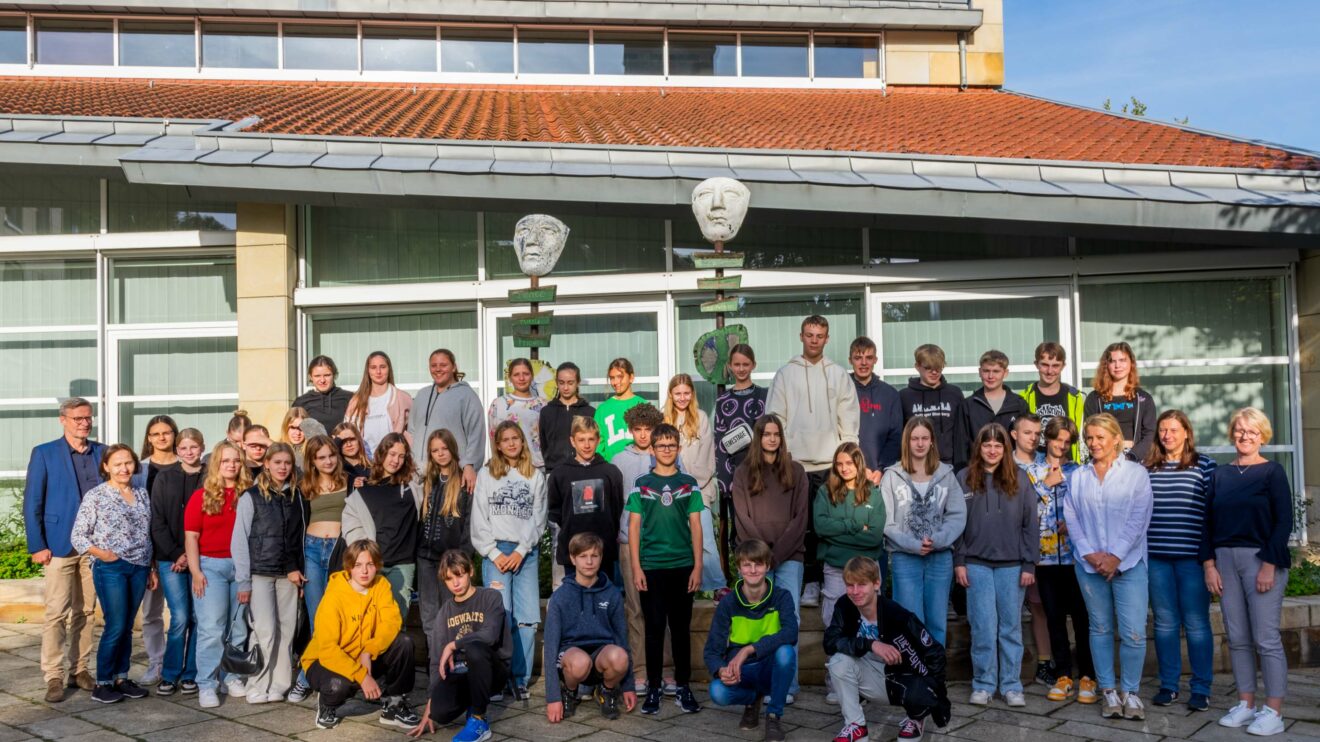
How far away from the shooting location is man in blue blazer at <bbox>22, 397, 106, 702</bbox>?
6.53m

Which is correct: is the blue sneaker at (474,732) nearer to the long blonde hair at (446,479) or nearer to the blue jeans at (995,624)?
the long blonde hair at (446,479)

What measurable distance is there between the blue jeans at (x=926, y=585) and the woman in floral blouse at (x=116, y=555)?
4.62 meters

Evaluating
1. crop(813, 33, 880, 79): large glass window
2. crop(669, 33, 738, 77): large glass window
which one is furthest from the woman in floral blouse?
crop(813, 33, 880, 79): large glass window

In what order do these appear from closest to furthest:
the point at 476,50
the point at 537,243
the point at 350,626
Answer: the point at 350,626 < the point at 537,243 < the point at 476,50

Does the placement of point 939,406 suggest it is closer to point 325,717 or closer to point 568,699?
point 568,699

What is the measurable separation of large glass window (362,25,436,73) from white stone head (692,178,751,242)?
7.06 meters

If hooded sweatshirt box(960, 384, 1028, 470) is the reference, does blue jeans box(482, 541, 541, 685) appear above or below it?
below

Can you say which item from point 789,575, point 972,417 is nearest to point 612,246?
point 972,417

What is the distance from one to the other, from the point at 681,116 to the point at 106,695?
7.84 meters

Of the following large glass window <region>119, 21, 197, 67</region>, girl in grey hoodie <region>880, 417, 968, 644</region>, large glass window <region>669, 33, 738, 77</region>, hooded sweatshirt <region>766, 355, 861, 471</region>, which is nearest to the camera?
girl in grey hoodie <region>880, 417, 968, 644</region>

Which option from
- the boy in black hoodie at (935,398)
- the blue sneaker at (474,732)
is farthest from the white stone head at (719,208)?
the blue sneaker at (474,732)

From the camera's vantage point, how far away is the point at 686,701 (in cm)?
627

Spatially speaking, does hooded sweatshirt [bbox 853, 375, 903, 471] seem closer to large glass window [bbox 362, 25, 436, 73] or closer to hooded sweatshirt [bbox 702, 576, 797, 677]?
hooded sweatshirt [bbox 702, 576, 797, 677]

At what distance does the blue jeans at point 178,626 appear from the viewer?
6680 mm
